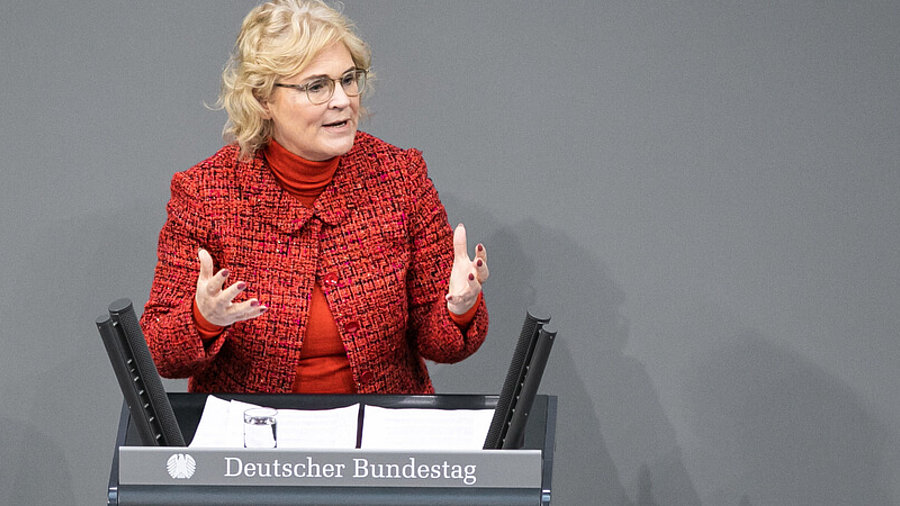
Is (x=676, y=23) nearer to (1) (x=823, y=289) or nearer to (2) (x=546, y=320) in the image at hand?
(1) (x=823, y=289)

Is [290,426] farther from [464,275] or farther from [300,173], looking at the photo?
[300,173]

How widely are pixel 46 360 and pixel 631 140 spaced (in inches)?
62.8

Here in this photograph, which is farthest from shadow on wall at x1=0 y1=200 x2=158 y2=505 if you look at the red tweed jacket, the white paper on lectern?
the white paper on lectern

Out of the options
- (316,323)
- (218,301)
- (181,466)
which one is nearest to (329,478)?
(181,466)

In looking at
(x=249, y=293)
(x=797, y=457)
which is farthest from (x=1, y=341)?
(x=797, y=457)

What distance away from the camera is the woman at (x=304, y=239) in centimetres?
266

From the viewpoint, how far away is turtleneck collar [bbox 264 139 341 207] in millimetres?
2748

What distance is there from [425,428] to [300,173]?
72cm

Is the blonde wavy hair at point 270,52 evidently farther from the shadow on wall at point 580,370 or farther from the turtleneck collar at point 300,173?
the shadow on wall at point 580,370

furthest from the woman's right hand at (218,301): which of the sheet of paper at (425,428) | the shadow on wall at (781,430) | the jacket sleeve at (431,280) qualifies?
the shadow on wall at (781,430)

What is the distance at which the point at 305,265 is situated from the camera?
2.69 meters

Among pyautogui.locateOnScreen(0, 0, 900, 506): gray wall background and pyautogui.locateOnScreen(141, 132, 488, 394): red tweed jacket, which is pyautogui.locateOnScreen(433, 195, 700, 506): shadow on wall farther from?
pyautogui.locateOnScreen(141, 132, 488, 394): red tweed jacket

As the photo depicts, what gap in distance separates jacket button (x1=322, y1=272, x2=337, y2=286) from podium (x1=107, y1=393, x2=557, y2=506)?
85 cm

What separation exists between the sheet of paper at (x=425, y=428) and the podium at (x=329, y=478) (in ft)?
0.94
